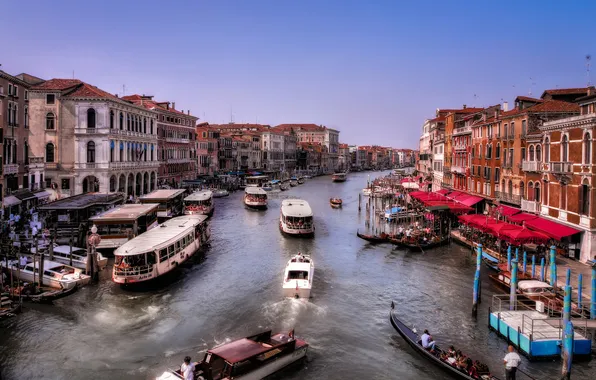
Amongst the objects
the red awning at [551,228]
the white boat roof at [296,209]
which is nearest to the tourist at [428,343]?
the red awning at [551,228]

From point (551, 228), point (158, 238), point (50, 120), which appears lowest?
point (158, 238)

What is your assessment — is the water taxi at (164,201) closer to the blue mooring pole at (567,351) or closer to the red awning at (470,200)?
the red awning at (470,200)

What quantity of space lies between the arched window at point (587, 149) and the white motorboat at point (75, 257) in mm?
25097

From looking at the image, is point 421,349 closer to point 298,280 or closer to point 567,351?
point 567,351

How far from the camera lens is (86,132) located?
→ 3928 cm

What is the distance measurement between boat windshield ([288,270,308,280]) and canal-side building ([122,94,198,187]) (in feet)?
128

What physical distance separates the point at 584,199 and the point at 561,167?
2117 mm

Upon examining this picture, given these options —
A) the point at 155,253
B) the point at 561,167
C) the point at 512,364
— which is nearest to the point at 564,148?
the point at 561,167

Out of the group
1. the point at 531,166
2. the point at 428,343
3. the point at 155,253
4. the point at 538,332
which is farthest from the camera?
the point at 531,166

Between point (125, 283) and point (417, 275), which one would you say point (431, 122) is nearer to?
point (417, 275)

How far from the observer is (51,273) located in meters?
20.8

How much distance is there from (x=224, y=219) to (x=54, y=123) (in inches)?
660

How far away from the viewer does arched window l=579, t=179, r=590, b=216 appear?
23.0m

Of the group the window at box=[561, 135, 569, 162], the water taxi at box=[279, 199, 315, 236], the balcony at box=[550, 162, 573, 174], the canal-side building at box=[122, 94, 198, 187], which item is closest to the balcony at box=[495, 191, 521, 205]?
the balcony at box=[550, 162, 573, 174]
